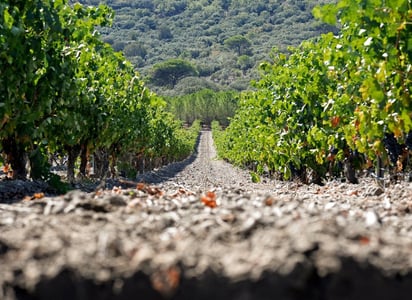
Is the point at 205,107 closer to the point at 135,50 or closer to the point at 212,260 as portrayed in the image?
the point at 135,50

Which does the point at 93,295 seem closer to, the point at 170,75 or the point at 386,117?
the point at 386,117

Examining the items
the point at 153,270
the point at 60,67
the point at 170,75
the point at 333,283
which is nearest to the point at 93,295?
the point at 153,270

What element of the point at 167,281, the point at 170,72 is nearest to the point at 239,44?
the point at 170,72

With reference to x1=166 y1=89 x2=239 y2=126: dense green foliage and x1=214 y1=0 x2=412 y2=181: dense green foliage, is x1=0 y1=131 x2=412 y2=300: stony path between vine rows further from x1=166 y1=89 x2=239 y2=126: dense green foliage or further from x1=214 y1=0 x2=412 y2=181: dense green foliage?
x1=166 y1=89 x2=239 y2=126: dense green foliage

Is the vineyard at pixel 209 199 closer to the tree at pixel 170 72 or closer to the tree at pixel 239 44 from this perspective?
the tree at pixel 170 72

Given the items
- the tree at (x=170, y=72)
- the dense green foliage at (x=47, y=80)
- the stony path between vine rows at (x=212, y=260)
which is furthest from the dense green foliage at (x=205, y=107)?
the stony path between vine rows at (x=212, y=260)

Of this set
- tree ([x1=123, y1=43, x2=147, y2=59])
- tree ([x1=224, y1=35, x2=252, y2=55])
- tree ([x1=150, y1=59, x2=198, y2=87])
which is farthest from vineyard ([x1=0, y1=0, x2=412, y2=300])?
tree ([x1=224, y1=35, x2=252, y2=55])

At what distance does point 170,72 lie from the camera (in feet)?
476

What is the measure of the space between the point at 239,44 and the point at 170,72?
2133 inches

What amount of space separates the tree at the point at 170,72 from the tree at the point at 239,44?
44620mm

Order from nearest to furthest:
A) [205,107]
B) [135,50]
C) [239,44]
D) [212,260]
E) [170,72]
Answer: [212,260]
[205,107]
[170,72]
[135,50]
[239,44]

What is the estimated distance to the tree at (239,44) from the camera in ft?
620

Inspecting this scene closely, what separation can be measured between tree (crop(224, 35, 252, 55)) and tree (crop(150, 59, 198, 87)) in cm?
4462

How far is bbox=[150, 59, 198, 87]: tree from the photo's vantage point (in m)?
144
